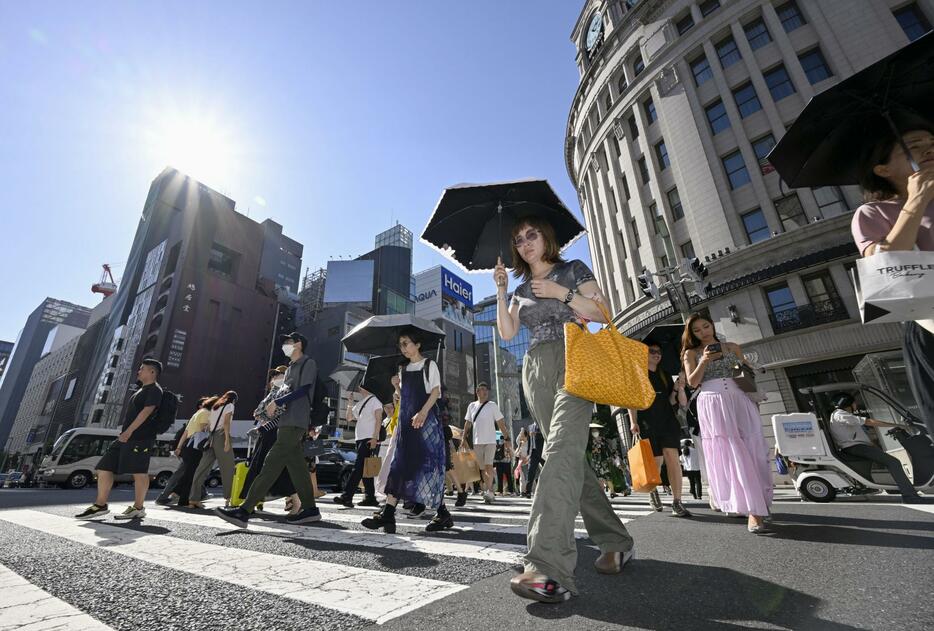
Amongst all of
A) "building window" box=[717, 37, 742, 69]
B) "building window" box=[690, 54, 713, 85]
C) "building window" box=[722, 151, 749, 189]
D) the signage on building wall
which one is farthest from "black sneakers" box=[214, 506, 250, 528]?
the signage on building wall

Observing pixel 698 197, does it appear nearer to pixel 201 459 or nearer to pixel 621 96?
pixel 621 96

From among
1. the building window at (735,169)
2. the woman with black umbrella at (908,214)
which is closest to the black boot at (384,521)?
the woman with black umbrella at (908,214)

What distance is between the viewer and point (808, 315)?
15.9m

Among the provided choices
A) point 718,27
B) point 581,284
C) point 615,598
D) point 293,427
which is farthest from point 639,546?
point 718,27

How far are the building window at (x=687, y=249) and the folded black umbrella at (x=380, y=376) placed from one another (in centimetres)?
1889

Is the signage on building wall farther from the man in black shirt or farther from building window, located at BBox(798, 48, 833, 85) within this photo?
building window, located at BBox(798, 48, 833, 85)

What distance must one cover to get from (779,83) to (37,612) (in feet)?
87.6

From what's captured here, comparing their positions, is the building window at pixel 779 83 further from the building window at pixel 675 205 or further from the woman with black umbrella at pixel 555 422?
the woman with black umbrella at pixel 555 422

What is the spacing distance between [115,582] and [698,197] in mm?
22937

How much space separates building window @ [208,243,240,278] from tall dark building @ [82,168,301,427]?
0.43 ft

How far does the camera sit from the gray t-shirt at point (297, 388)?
440cm

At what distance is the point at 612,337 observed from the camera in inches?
86.3

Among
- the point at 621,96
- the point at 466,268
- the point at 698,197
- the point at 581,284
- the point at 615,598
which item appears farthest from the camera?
the point at 621,96

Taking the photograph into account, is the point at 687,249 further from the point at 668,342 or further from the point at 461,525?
the point at 461,525
